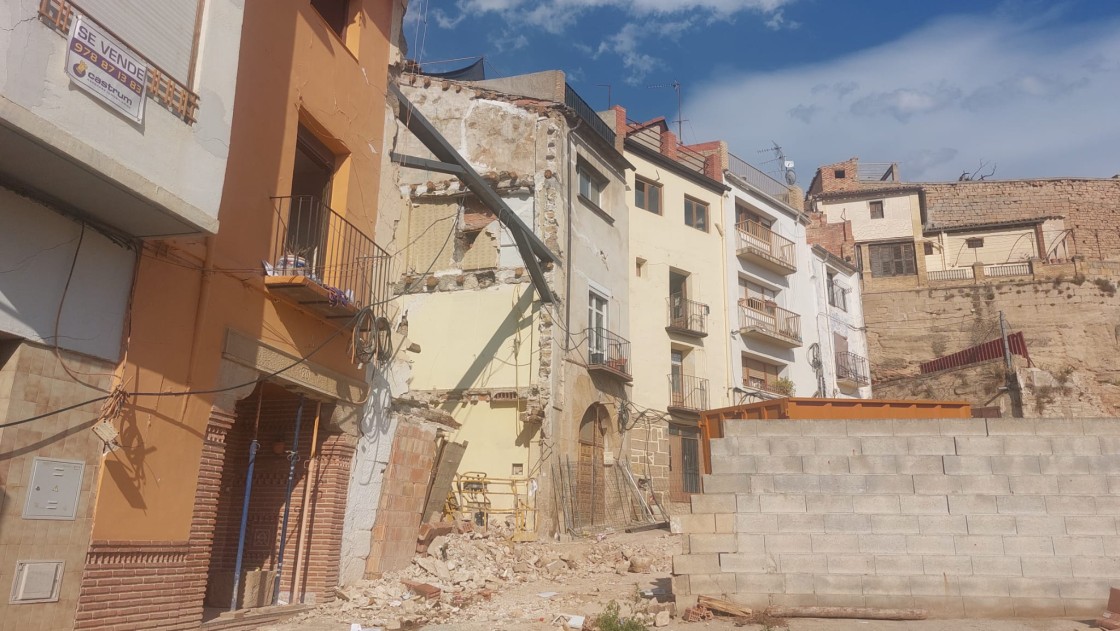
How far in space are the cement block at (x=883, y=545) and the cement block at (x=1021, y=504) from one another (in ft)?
4.09

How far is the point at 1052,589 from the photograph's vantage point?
931 centimetres

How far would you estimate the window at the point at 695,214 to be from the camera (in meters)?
27.4

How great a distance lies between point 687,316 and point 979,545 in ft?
55.3

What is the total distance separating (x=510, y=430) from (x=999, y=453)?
1121cm

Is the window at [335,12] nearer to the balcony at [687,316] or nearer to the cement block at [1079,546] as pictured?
the cement block at [1079,546]

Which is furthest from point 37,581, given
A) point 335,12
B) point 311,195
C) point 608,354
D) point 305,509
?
point 608,354

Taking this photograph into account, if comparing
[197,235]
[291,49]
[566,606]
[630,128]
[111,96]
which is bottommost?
[566,606]

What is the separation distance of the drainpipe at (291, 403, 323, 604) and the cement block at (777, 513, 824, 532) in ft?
20.0

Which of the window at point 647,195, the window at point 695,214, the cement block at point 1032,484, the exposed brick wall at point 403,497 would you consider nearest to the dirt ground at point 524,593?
the exposed brick wall at point 403,497

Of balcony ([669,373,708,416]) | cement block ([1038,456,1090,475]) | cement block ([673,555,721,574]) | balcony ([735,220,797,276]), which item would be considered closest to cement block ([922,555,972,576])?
cement block ([1038,456,1090,475])

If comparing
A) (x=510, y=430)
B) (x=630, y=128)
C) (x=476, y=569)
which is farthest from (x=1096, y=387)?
(x=476, y=569)

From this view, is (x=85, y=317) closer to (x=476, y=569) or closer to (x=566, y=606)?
(x=566, y=606)

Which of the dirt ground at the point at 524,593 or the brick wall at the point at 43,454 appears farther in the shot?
the dirt ground at the point at 524,593

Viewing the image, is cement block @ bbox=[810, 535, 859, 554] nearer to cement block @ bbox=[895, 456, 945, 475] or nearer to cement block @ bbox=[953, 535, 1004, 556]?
cement block @ bbox=[895, 456, 945, 475]
